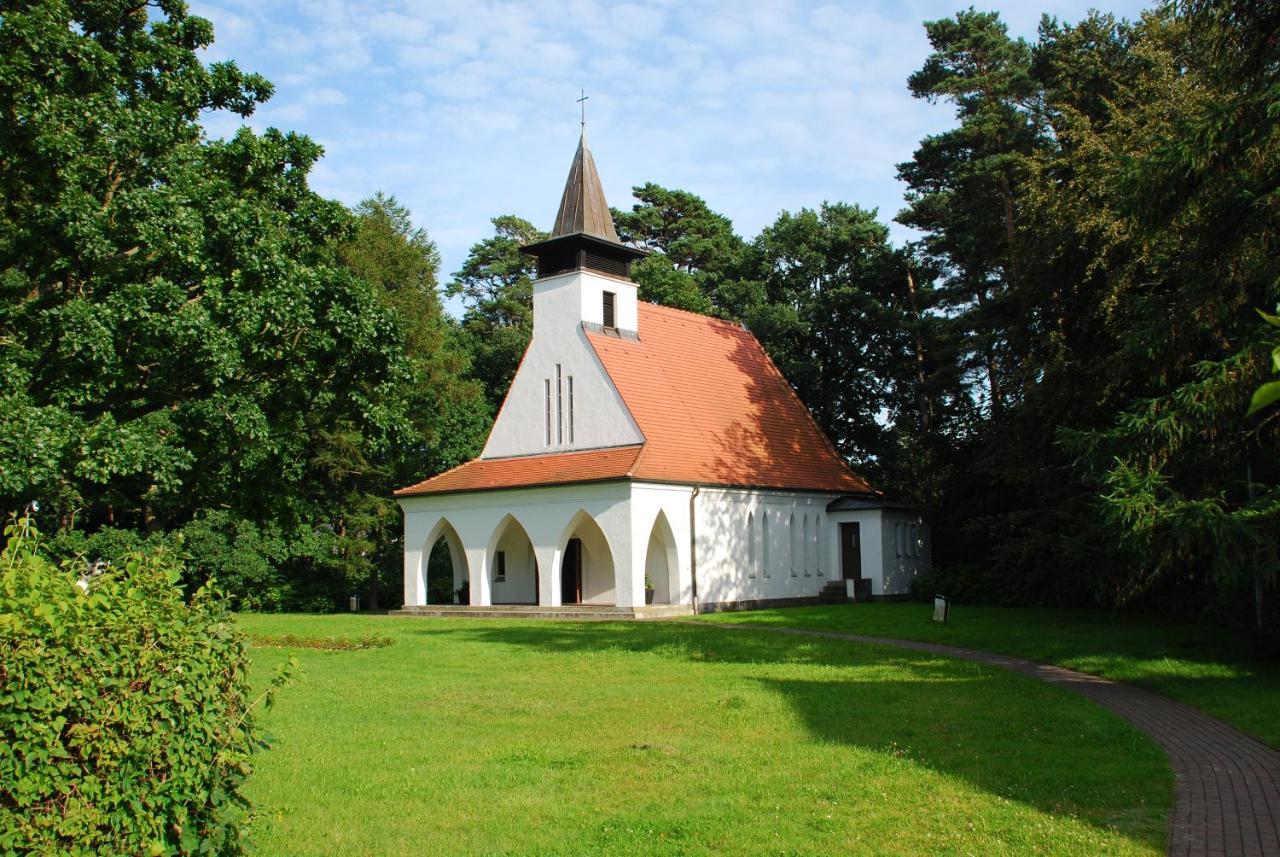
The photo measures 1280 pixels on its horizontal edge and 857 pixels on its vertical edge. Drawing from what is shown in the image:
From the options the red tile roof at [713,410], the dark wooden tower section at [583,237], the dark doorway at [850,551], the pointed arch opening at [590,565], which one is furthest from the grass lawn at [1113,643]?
the dark wooden tower section at [583,237]

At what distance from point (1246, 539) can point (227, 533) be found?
109 feet

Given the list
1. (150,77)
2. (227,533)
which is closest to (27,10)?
(150,77)

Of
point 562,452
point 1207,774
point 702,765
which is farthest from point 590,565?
point 1207,774

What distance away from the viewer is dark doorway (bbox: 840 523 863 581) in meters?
34.7

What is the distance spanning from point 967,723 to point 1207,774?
2.51 metres

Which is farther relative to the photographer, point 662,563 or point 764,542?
point 764,542

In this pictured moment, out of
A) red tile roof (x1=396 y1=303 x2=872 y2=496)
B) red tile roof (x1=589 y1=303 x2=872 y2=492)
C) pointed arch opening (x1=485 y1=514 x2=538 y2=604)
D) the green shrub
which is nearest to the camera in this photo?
the green shrub

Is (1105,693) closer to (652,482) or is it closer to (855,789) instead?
(855,789)

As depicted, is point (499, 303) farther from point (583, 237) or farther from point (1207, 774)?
point (1207, 774)

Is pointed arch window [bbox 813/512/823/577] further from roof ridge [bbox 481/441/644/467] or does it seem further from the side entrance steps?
roof ridge [bbox 481/441/644/467]

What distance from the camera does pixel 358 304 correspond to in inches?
759

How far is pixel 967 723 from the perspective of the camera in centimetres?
1094

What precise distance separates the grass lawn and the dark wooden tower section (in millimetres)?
11747

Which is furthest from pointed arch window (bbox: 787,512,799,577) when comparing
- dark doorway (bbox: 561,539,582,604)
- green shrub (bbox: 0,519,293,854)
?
green shrub (bbox: 0,519,293,854)
